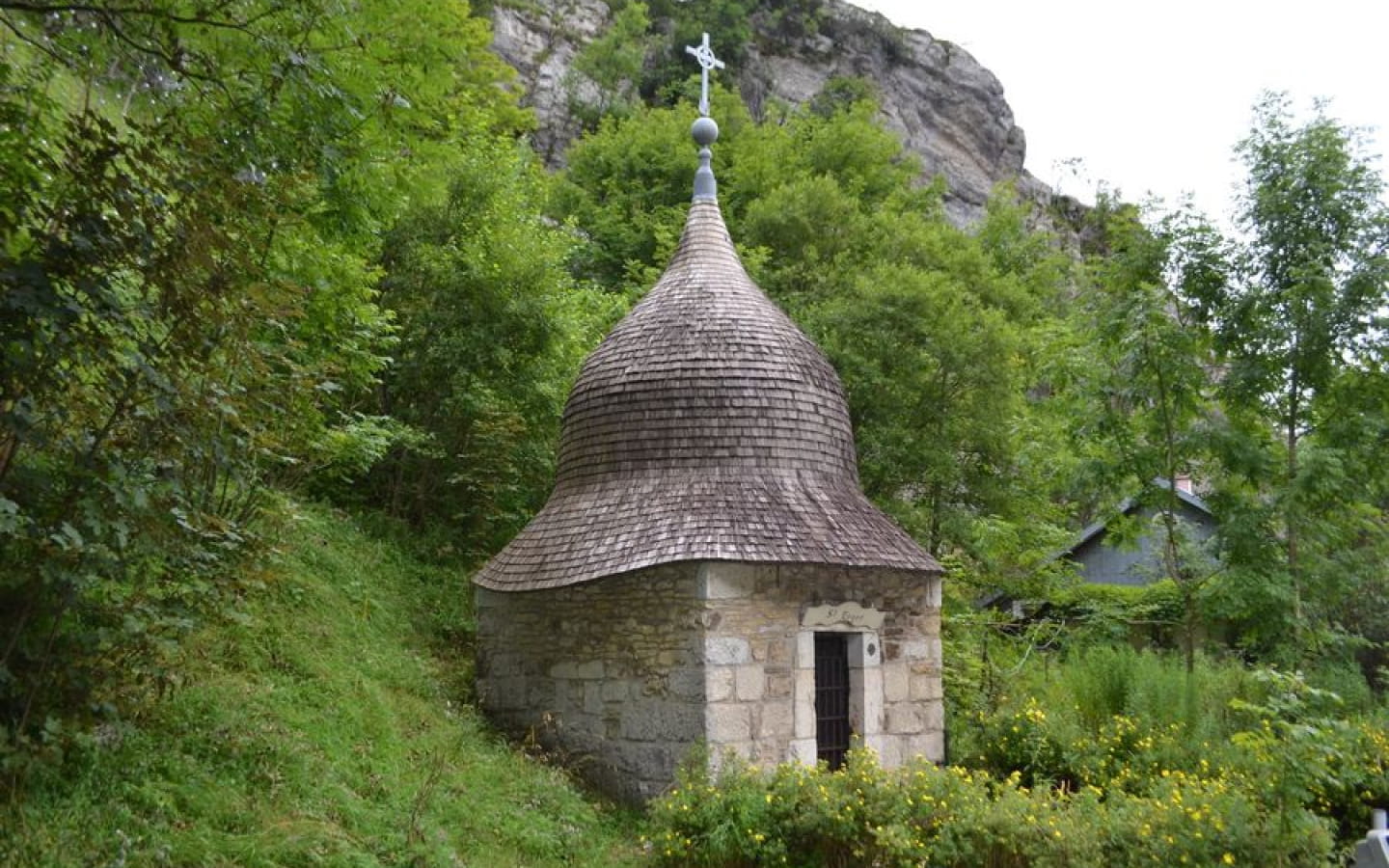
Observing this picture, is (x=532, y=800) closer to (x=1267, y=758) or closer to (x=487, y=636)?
(x=487, y=636)

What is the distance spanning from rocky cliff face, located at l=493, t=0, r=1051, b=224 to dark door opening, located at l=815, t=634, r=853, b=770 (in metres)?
25.7

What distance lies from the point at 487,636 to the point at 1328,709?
834 cm

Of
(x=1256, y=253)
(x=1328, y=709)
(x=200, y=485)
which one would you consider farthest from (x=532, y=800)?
(x=1256, y=253)

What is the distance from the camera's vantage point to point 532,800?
8.21 meters

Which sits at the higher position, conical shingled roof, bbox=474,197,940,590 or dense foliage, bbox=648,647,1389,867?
conical shingled roof, bbox=474,197,940,590

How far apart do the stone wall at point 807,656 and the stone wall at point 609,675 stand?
244mm

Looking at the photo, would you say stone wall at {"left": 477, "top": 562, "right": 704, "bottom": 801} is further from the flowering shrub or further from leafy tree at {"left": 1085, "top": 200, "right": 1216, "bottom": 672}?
leafy tree at {"left": 1085, "top": 200, "right": 1216, "bottom": 672}

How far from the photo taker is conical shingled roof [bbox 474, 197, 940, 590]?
9.21 meters

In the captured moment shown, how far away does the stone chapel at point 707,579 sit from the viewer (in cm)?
891

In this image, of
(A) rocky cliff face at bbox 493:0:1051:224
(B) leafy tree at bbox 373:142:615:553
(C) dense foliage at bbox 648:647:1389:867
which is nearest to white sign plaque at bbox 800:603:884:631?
(C) dense foliage at bbox 648:647:1389:867

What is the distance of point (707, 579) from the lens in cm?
881

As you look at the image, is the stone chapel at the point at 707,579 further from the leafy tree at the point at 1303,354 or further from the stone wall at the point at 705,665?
the leafy tree at the point at 1303,354

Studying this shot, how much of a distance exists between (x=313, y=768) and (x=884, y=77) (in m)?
36.0

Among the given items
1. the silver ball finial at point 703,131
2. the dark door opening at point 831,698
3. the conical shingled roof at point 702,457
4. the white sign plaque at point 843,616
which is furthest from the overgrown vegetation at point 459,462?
the silver ball finial at point 703,131
